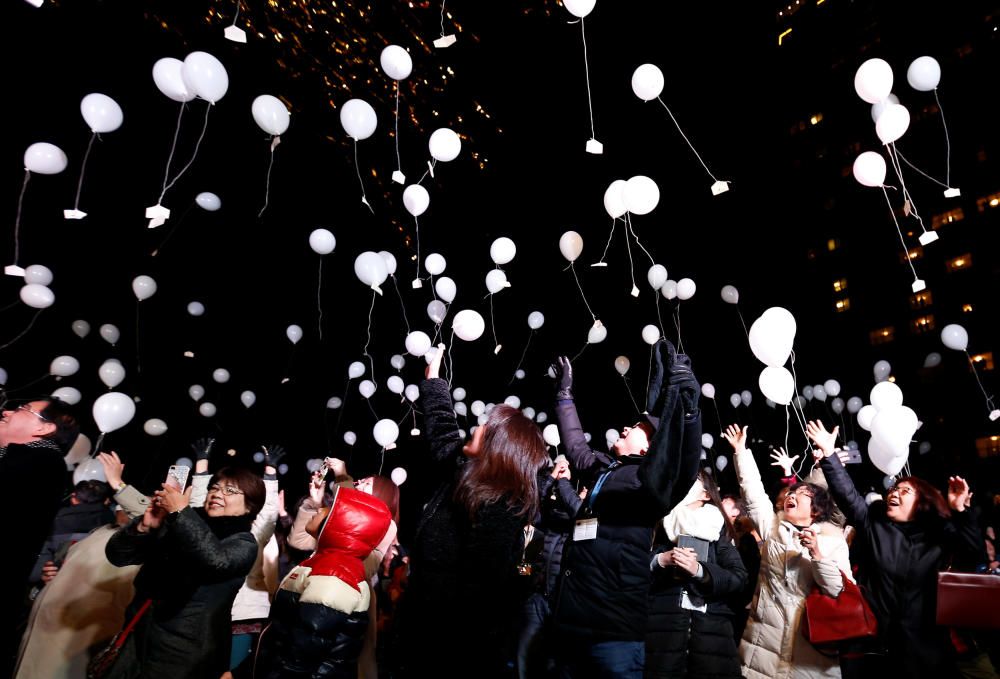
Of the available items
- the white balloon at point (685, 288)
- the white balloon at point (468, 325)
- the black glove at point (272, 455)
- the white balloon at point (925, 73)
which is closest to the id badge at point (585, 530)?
the black glove at point (272, 455)

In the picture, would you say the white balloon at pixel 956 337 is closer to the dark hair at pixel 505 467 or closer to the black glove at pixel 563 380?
the black glove at pixel 563 380

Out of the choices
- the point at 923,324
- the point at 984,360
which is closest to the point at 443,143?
the point at 984,360

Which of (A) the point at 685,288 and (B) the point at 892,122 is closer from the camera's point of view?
(B) the point at 892,122

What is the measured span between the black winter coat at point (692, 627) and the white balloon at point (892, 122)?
13.3 ft

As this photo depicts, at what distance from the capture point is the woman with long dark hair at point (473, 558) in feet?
6.62

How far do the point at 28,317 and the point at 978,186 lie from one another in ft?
133

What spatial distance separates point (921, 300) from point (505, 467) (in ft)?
133

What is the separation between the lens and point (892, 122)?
16.7ft

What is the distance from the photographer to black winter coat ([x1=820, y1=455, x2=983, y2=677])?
3.01 metres

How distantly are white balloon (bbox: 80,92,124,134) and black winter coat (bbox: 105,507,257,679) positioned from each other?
3867 mm

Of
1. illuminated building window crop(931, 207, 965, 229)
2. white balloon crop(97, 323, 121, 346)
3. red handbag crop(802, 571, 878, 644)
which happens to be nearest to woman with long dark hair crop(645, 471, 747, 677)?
red handbag crop(802, 571, 878, 644)

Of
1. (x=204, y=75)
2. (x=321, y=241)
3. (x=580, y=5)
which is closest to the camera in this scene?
(x=204, y=75)

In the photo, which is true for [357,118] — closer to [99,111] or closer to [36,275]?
[99,111]

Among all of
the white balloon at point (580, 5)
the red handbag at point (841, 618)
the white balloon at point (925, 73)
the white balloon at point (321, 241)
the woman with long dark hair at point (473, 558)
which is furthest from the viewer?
the white balloon at point (321, 241)
